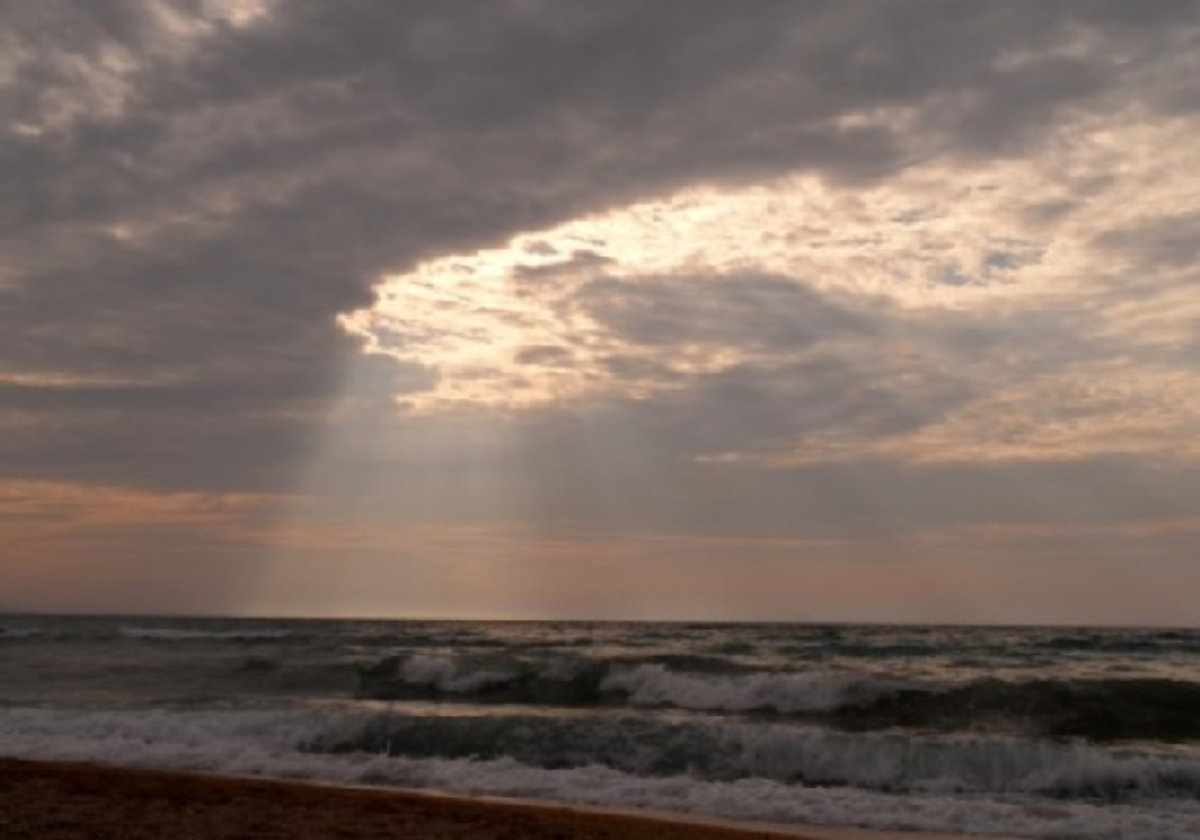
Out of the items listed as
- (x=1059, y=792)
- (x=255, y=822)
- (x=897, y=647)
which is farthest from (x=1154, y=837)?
(x=897, y=647)

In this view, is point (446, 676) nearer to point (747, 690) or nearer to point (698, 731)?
point (747, 690)

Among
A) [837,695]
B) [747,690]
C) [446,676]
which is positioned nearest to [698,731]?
[837,695]

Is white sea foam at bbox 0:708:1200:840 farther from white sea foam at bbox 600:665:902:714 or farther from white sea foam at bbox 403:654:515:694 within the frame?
white sea foam at bbox 403:654:515:694

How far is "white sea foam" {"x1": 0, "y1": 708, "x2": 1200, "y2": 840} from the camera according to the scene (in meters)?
12.5

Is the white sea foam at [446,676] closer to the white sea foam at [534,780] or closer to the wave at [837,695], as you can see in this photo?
the wave at [837,695]

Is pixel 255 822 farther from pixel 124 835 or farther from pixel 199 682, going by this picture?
pixel 199 682

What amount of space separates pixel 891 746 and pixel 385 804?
8378 mm

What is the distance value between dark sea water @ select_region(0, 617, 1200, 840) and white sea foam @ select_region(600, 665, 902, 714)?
0.21 ft

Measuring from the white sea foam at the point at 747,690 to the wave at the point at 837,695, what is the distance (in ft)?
0.08

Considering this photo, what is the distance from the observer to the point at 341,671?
31547 millimetres

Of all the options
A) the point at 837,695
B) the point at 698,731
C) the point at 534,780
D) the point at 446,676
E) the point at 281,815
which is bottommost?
the point at 534,780

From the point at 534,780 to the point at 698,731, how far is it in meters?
3.79

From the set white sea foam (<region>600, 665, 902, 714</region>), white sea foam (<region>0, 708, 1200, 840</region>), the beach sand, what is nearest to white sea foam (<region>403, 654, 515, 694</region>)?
white sea foam (<region>600, 665, 902, 714</region>)

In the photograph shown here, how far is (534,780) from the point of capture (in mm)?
15023
